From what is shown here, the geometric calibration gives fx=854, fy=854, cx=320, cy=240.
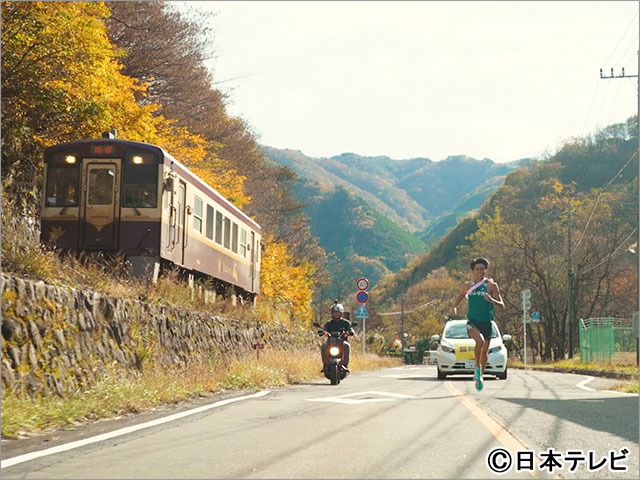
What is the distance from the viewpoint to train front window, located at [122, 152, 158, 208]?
18.0m

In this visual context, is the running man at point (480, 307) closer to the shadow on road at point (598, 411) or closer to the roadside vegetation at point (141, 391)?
the shadow on road at point (598, 411)

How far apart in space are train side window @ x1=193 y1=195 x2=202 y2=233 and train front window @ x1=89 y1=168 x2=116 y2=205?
2.37 meters

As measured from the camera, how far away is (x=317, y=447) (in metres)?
7.25

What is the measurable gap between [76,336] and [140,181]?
718 centimetres

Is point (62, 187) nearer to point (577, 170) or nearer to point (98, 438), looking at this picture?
point (98, 438)

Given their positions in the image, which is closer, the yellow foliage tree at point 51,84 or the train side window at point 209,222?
the yellow foliage tree at point 51,84

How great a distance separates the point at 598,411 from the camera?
35.5 feet

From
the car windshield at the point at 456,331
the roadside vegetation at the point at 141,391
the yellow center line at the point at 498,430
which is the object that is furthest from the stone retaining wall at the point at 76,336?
the car windshield at the point at 456,331

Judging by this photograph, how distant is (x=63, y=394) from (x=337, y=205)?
187 meters

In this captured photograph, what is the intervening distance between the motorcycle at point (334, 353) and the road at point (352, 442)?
4.83 meters

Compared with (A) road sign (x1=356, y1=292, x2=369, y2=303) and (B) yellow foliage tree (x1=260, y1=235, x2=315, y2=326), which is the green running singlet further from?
(B) yellow foliage tree (x1=260, y1=235, x2=315, y2=326)

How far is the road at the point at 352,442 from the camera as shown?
606 centimetres

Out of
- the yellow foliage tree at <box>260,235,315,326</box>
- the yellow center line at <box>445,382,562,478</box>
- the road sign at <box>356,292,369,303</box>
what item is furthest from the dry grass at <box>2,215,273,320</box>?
the yellow foliage tree at <box>260,235,315,326</box>

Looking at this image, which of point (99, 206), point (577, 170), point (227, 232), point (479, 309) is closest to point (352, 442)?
point (479, 309)
